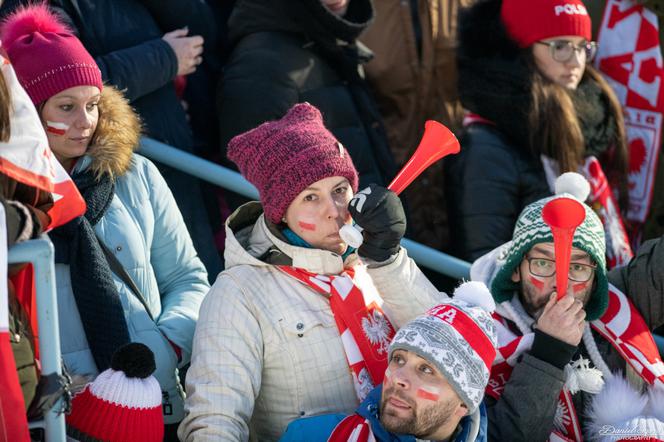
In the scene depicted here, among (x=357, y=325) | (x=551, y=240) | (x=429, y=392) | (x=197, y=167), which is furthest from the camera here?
(x=197, y=167)

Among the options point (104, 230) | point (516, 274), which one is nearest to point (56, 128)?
point (104, 230)

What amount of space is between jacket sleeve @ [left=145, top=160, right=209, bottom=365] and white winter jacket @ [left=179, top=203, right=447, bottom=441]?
0.84 ft

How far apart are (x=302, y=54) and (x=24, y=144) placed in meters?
2.08

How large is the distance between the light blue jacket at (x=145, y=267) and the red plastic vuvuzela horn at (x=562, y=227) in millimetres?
1092

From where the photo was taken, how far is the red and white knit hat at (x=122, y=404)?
2867mm

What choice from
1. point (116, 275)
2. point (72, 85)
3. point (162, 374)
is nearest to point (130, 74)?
point (72, 85)

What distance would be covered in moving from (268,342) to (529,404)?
0.77 meters

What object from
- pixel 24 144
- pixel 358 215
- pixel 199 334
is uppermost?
pixel 24 144

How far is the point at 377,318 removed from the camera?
341 cm

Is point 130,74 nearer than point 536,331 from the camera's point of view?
No

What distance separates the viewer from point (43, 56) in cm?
344

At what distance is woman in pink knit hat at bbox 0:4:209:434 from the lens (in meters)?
3.25

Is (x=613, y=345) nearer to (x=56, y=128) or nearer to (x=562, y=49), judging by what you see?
(x=562, y=49)

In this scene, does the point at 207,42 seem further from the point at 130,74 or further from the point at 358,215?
the point at 358,215
